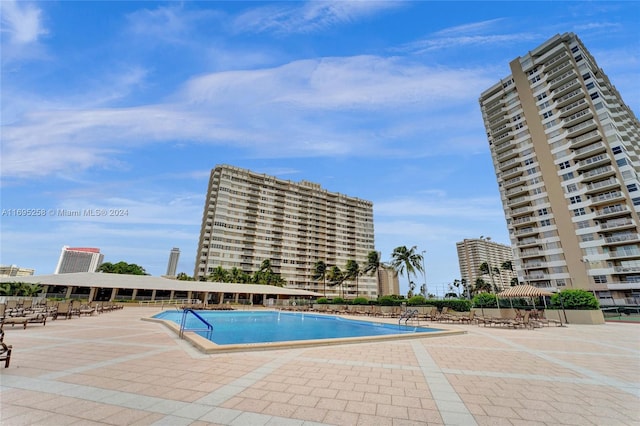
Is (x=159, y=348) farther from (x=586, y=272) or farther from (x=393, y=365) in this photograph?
(x=586, y=272)

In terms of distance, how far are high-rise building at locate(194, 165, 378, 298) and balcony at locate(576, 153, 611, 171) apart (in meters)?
60.8

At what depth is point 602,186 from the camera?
3956 centimetres

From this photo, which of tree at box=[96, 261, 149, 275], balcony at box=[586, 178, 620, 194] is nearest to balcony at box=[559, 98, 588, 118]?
balcony at box=[586, 178, 620, 194]

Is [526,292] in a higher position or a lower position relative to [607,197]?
lower

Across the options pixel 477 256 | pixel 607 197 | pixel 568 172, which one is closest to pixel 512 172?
pixel 568 172

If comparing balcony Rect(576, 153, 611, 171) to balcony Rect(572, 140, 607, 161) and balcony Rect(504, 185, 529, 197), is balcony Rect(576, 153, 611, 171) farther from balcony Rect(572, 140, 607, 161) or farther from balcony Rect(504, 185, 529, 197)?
balcony Rect(504, 185, 529, 197)

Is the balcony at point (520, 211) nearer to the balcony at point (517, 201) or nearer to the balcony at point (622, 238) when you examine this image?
the balcony at point (517, 201)

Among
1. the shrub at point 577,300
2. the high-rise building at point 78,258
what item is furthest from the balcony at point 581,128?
the high-rise building at point 78,258

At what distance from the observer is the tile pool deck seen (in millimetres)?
3543

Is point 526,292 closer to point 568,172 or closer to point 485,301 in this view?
point 485,301

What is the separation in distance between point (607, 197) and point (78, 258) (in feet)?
824

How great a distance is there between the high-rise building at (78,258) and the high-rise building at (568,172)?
227 m

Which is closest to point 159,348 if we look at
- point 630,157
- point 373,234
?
point 630,157

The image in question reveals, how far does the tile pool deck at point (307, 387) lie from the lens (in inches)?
139
